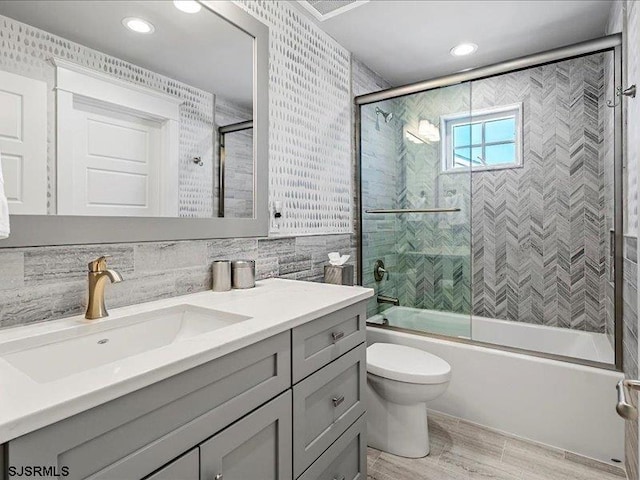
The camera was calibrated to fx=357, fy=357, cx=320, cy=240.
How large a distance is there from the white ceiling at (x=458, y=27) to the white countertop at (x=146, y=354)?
5.54 feet

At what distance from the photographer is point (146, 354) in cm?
77

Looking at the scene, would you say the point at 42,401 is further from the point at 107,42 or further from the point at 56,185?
the point at 107,42

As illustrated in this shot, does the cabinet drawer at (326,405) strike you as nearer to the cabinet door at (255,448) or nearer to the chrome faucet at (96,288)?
the cabinet door at (255,448)

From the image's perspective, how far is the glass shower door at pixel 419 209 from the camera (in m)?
2.34

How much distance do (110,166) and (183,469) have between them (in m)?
0.95

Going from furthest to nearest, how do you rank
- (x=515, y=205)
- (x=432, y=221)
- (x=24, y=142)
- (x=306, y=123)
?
(x=515, y=205) → (x=432, y=221) → (x=306, y=123) → (x=24, y=142)

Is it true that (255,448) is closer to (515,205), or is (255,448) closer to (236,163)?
(236,163)

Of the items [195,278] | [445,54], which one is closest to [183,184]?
[195,278]

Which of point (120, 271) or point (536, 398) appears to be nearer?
point (120, 271)

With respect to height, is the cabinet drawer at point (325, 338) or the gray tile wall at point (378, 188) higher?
the gray tile wall at point (378, 188)

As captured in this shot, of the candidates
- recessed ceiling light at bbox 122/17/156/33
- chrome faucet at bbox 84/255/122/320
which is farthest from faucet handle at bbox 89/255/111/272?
recessed ceiling light at bbox 122/17/156/33

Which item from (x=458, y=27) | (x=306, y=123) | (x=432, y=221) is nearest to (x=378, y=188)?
(x=432, y=221)

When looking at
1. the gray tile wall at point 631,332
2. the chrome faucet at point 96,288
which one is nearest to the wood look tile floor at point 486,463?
the gray tile wall at point 631,332

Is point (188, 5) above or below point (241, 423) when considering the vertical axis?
above
